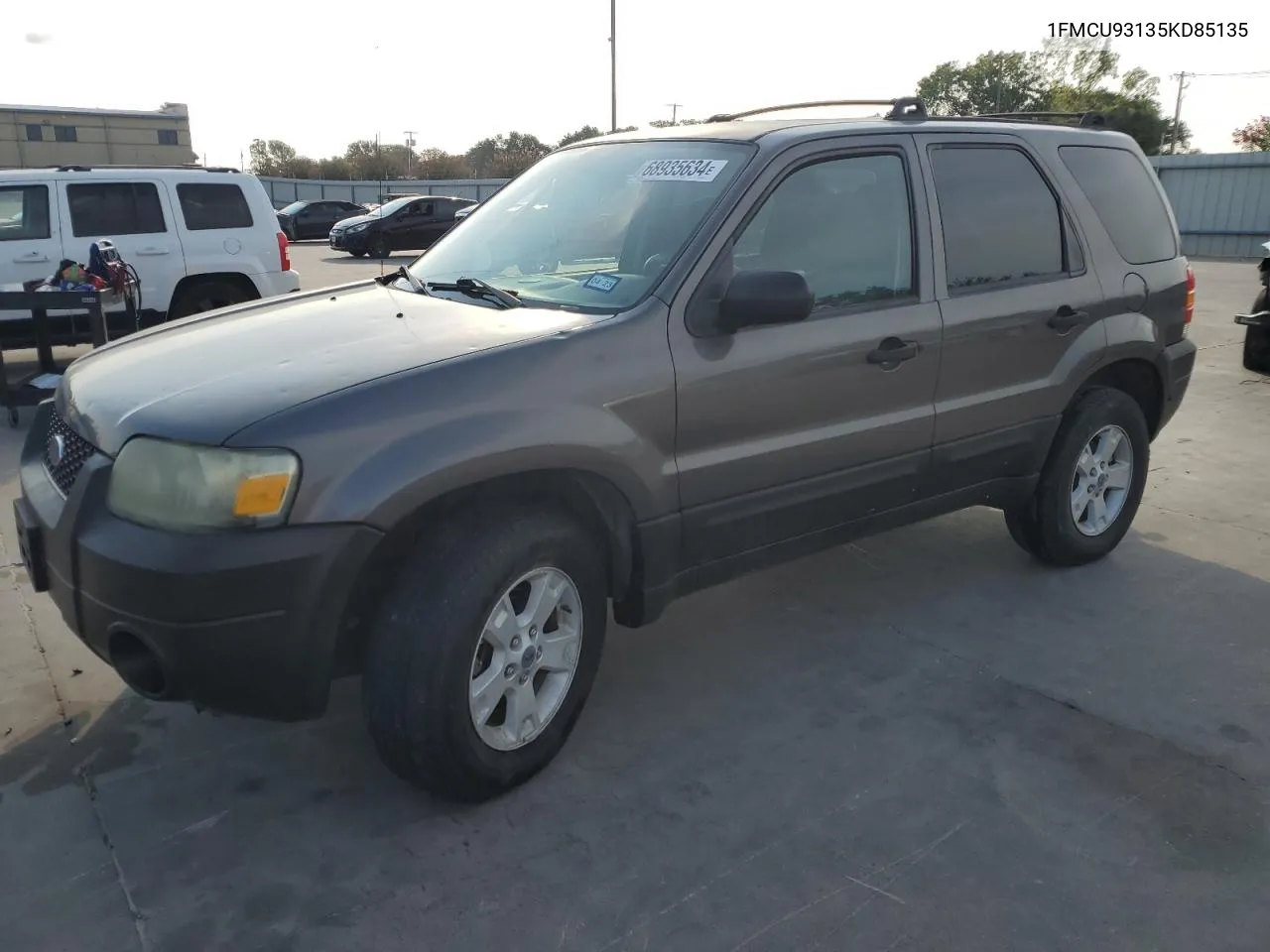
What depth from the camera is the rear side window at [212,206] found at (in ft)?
31.6

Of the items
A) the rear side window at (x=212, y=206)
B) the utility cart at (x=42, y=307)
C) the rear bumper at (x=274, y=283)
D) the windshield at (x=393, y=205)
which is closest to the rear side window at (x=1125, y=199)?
the utility cart at (x=42, y=307)

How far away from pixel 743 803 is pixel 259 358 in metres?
1.87

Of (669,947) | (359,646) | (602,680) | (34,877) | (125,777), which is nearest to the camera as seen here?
(669,947)

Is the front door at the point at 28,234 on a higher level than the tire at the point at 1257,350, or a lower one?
higher

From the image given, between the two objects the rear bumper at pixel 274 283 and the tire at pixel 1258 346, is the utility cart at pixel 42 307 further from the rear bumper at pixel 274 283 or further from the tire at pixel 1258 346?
the tire at pixel 1258 346

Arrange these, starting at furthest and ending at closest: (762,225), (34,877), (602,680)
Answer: (602,680), (762,225), (34,877)

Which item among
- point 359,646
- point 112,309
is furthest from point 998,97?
point 359,646

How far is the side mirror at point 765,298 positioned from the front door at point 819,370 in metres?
0.11

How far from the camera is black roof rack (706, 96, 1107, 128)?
4105 mm

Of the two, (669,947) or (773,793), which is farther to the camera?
(773,793)

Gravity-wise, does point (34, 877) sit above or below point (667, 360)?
below

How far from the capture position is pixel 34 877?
8.59 ft

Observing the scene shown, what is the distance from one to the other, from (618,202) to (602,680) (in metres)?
1.69

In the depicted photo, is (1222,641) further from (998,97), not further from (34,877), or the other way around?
(998,97)
